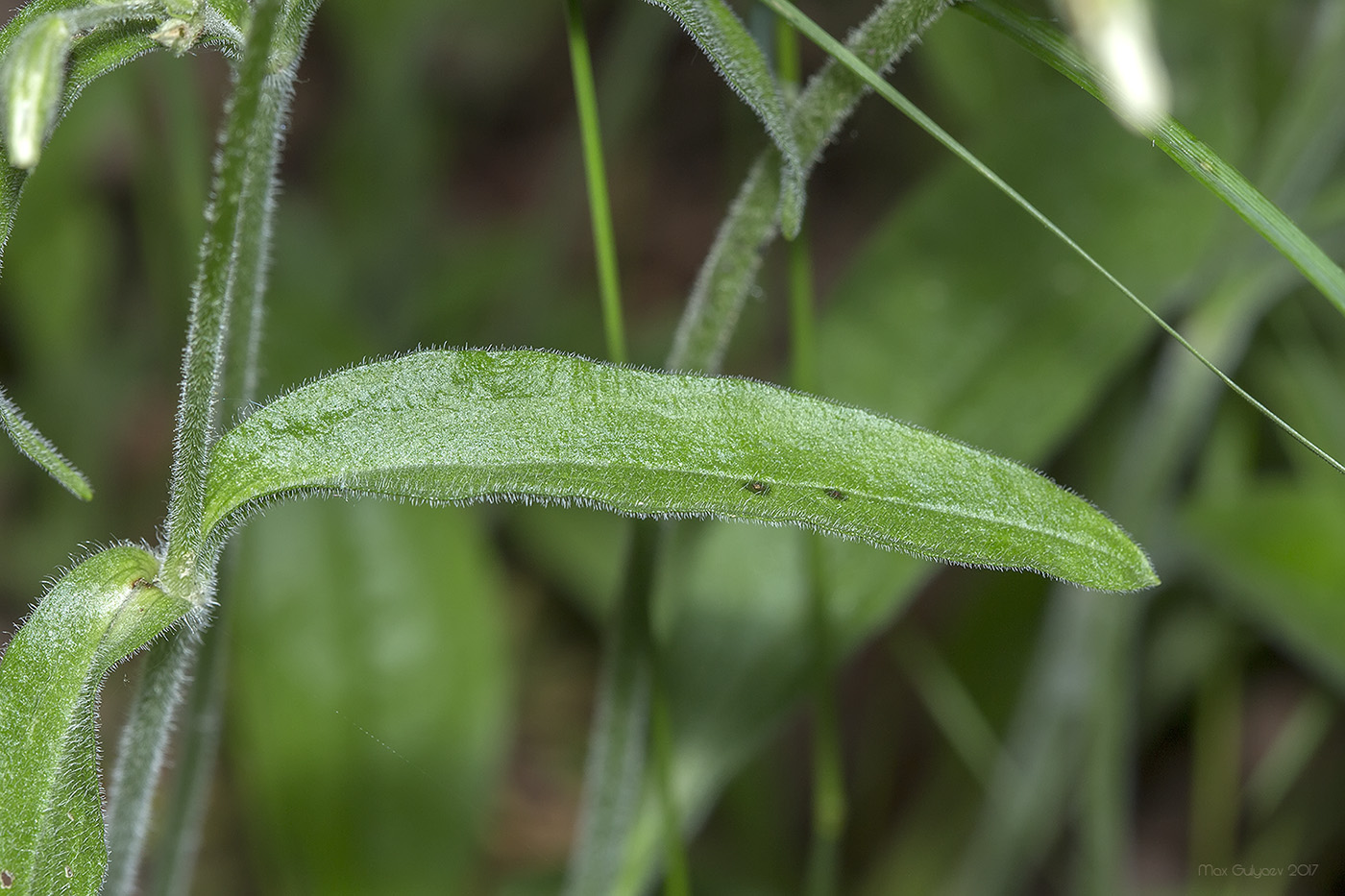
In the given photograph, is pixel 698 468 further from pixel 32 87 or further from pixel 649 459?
pixel 32 87

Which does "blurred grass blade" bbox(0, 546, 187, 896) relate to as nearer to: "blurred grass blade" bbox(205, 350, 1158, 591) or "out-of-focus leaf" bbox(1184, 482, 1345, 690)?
"blurred grass blade" bbox(205, 350, 1158, 591)

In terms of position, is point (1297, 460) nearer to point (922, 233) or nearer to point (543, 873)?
point (922, 233)

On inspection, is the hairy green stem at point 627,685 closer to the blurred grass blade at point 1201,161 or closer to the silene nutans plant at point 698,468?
the silene nutans plant at point 698,468

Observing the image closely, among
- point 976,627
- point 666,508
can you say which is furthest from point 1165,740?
point 666,508

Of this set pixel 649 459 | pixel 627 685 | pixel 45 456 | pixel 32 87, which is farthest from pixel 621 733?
pixel 32 87

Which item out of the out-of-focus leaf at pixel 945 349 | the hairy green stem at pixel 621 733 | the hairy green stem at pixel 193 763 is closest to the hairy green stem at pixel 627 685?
the hairy green stem at pixel 621 733

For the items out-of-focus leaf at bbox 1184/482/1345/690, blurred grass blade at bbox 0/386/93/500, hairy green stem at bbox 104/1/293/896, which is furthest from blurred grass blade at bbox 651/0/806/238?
out-of-focus leaf at bbox 1184/482/1345/690
